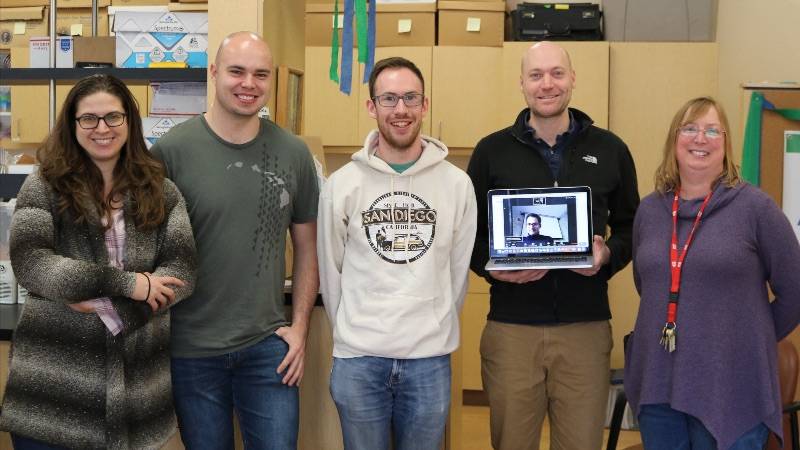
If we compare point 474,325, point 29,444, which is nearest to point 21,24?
point 474,325

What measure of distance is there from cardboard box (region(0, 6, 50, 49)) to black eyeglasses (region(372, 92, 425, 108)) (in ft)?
13.0

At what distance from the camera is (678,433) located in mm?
2238

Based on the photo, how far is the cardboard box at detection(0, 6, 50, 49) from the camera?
5.62m

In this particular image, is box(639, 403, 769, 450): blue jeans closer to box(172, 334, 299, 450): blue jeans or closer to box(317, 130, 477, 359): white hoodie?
box(317, 130, 477, 359): white hoodie

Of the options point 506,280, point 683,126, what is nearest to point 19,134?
point 506,280

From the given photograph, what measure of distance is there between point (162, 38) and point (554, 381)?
5.71 ft

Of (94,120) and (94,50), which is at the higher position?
(94,50)

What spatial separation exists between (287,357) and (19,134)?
12.5ft

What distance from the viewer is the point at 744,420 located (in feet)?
7.09

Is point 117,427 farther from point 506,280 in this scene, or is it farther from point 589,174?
point 589,174

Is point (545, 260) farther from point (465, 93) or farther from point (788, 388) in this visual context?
point (465, 93)

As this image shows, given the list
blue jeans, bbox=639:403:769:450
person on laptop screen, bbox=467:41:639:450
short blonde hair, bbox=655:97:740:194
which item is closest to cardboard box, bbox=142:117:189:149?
person on laptop screen, bbox=467:41:639:450

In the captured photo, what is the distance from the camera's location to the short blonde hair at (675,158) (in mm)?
2270

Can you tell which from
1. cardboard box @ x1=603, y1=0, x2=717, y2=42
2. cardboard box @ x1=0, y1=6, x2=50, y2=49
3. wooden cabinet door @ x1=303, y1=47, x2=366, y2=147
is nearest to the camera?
cardboard box @ x1=603, y1=0, x2=717, y2=42
